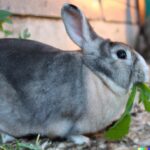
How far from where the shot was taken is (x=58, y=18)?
3.81 meters

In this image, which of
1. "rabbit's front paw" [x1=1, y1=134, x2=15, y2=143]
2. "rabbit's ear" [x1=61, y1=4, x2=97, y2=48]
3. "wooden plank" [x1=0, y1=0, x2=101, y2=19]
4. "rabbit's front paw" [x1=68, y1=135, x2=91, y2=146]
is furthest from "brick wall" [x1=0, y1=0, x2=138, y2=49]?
"rabbit's front paw" [x1=68, y1=135, x2=91, y2=146]

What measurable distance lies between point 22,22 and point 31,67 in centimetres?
129

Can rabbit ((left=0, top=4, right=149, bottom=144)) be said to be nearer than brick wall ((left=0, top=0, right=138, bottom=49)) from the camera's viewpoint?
Yes

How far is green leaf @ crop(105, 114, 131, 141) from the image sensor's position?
2.12 metres

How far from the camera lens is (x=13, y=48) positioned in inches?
88.4

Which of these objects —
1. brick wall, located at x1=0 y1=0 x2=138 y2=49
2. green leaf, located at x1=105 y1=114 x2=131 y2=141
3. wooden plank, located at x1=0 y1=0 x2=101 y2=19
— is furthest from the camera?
brick wall, located at x1=0 y1=0 x2=138 y2=49

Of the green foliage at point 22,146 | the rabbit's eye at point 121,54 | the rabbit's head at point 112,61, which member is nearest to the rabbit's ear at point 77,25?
the rabbit's head at point 112,61

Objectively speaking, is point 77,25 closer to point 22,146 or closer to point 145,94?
point 145,94

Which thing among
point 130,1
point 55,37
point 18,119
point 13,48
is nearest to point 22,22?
point 55,37

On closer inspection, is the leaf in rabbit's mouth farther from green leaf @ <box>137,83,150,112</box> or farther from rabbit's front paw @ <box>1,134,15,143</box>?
rabbit's front paw @ <box>1,134,15,143</box>

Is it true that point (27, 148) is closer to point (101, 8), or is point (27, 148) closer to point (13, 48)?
point (13, 48)

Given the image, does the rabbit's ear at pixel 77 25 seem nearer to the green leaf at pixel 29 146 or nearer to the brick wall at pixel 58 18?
the green leaf at pixel 29 146

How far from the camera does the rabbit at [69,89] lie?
2072mm

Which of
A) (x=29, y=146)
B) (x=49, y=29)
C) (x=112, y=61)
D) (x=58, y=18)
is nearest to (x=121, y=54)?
(x=112, y=61)
